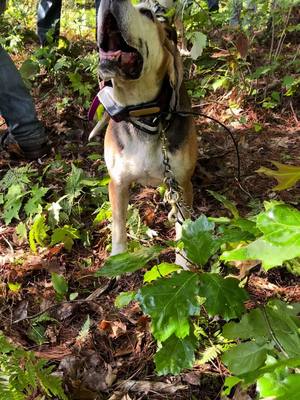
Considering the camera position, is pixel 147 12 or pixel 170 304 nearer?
pixel 170 304

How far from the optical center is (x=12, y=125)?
451 centimetres

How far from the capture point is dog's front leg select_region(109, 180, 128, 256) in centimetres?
310

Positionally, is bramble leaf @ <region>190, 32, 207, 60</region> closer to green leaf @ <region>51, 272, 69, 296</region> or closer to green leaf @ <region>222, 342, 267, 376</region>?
green leaf @ <region>51, 272, 69, 296</region>

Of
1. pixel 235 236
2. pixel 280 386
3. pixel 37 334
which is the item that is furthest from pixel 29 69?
pixel 280 386

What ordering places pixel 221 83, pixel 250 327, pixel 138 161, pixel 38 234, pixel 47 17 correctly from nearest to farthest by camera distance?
pixel 250 327 < pixel 138 161 < pixel 38 234 < pixel 221 83 < pixel 47 17

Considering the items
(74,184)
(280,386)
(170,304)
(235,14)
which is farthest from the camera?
(235,14)

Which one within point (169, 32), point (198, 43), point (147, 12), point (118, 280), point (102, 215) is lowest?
point (118, 280)

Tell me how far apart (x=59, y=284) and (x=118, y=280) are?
41 centimetres

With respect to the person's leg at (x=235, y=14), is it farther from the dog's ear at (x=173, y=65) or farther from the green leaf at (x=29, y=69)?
the dog's ear at (x=173, y=65)

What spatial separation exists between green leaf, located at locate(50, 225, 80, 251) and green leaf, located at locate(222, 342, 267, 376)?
83.6 inches

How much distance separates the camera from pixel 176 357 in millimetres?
1508

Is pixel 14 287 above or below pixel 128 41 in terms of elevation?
below

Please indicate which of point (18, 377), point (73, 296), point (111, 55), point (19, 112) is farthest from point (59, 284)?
point (19, 112)

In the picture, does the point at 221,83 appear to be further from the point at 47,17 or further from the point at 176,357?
the point at 176,357
